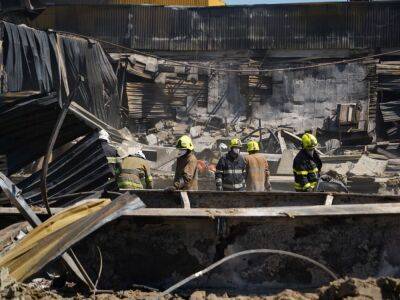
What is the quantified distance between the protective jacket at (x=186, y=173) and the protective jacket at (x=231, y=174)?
60 cm

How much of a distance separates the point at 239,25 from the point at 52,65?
31.6ft

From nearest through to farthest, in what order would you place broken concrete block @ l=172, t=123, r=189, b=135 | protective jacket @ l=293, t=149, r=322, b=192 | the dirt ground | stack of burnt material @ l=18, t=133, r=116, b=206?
the dirt ground < stack of burnt material @ l=18, t=133, r=116, b=206 < protective jacket @ l=293, t=149, r=322, b=192 < broken concrete block @ l=172, t=123, r=189, b=135

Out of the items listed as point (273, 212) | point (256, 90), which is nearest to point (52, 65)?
point (256, 90)

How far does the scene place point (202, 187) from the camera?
53.7 feet

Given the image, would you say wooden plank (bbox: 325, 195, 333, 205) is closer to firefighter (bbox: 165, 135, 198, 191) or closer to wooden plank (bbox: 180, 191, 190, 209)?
wooden plank (bbox: 180, 191, 190, 209)

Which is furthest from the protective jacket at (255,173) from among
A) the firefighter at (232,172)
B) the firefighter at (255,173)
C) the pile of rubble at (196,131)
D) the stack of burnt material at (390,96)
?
the stack of burnt material at (390,96)

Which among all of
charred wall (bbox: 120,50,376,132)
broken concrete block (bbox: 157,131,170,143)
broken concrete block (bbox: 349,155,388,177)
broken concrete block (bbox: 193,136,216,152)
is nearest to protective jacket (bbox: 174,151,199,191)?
broken concrete block (bbox: 349,155,388,177)

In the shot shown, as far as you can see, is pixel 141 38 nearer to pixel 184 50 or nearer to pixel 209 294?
pixel 184 50

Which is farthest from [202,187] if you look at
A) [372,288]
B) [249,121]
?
[372,288]

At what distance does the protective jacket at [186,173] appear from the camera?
33.8 feet

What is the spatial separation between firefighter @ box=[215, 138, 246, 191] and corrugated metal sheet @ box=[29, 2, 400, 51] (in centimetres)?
1508

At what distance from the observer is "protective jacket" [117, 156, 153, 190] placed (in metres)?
9.52

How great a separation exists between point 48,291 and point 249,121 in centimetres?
2033

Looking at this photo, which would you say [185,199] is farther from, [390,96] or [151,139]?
[390,96]
